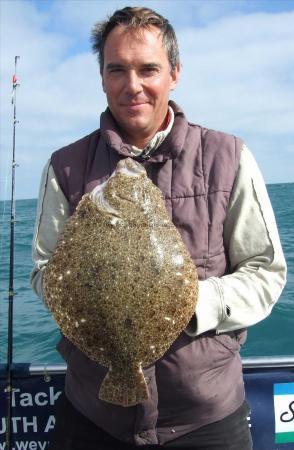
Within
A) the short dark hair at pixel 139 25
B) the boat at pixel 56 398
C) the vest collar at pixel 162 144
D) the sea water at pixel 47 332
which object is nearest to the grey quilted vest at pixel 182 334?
the vest collar at pixel 162 144

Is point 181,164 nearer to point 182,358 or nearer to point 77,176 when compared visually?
point 77,176

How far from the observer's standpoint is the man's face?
2398mm

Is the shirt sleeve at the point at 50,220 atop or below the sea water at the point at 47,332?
atop

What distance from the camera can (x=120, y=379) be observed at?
210 cm

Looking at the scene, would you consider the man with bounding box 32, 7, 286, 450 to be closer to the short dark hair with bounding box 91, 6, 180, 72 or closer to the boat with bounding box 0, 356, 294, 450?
the short dark hair with bounding box 91, 6, 180, 72

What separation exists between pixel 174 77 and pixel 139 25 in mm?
350

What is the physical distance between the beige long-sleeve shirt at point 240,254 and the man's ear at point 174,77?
0.52 metres

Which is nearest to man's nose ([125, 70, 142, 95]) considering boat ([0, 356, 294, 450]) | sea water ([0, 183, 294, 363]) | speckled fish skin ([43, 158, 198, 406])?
speckled fish skin ([43, 158, 198, 406])

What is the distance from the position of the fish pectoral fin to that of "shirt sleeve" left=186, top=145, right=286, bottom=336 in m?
0.35

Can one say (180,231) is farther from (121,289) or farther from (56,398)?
(56,398)

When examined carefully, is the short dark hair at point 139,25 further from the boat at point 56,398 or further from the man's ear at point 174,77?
the boat at point 56,398

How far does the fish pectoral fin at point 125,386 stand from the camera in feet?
6.86

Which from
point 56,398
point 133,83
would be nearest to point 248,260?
point 133,83

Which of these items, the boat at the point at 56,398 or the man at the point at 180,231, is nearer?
the man at the point at 180,231
